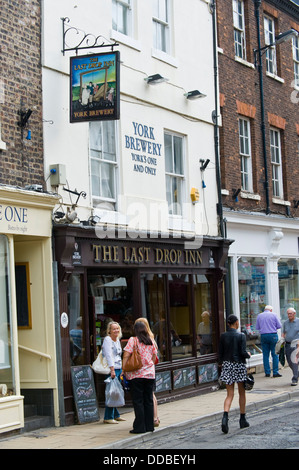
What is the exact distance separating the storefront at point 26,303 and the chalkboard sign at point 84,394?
0.39 meters

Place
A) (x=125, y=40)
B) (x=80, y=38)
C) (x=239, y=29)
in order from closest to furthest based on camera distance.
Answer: (x=80, y=38), (x=125, y=40), (x=239, y=29)

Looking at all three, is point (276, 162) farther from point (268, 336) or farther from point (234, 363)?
point (234, 363)

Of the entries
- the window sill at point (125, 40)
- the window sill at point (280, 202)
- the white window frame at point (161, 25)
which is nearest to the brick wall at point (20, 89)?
the window sill at point (125, 40)

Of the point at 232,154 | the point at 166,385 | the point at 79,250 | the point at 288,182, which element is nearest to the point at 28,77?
the point at 79,250

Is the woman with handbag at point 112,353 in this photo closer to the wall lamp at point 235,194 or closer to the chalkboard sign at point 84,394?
the chalkboard sign at point 84,394

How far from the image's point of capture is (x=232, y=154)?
18156 mm

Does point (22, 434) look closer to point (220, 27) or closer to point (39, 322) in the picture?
point (39, 322)

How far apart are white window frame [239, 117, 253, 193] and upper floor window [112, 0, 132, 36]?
17.6ft

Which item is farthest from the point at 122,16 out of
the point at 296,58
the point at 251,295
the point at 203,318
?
the point at 296,58

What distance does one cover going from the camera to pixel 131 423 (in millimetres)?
11625

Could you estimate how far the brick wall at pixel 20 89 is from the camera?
1123cm

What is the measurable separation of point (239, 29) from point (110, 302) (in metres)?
9.16

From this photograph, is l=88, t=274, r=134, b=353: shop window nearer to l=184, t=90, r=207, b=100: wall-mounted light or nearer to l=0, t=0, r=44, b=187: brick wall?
l=0, t=0, r=44, b=187: brick wall

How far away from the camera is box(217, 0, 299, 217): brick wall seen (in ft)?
59.4
